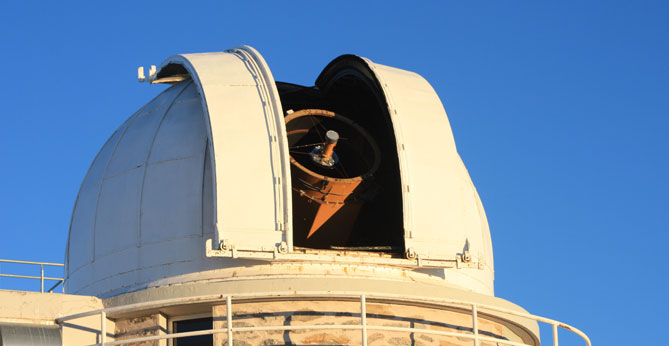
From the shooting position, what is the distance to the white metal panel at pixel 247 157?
1375cm

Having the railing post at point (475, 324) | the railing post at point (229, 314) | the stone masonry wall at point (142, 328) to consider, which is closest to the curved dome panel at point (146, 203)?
the stone masonry wall at point (142, 328)

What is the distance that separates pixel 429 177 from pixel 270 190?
180cm

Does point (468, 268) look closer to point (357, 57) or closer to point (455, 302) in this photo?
point (455, 302)

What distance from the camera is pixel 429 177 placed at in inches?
576

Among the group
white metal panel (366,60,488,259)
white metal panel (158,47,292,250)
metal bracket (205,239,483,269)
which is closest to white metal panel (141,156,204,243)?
white metal panel (158,47,292,250)

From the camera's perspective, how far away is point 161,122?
15.2 meters

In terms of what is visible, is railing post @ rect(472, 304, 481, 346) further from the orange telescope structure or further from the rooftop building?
the orange telescope structure

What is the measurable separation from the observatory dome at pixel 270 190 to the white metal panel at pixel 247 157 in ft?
0.04

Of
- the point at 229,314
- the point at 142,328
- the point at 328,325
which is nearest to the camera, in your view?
the point at 229,314

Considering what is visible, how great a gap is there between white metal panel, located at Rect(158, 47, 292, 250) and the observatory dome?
0.01 m

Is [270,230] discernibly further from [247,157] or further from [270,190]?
[247,157]

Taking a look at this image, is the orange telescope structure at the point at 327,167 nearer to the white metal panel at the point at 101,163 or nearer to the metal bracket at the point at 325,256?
the metal bracket at the point at 325,256

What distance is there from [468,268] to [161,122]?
373cm

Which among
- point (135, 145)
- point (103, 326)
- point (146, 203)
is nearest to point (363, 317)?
point (103, 326)
